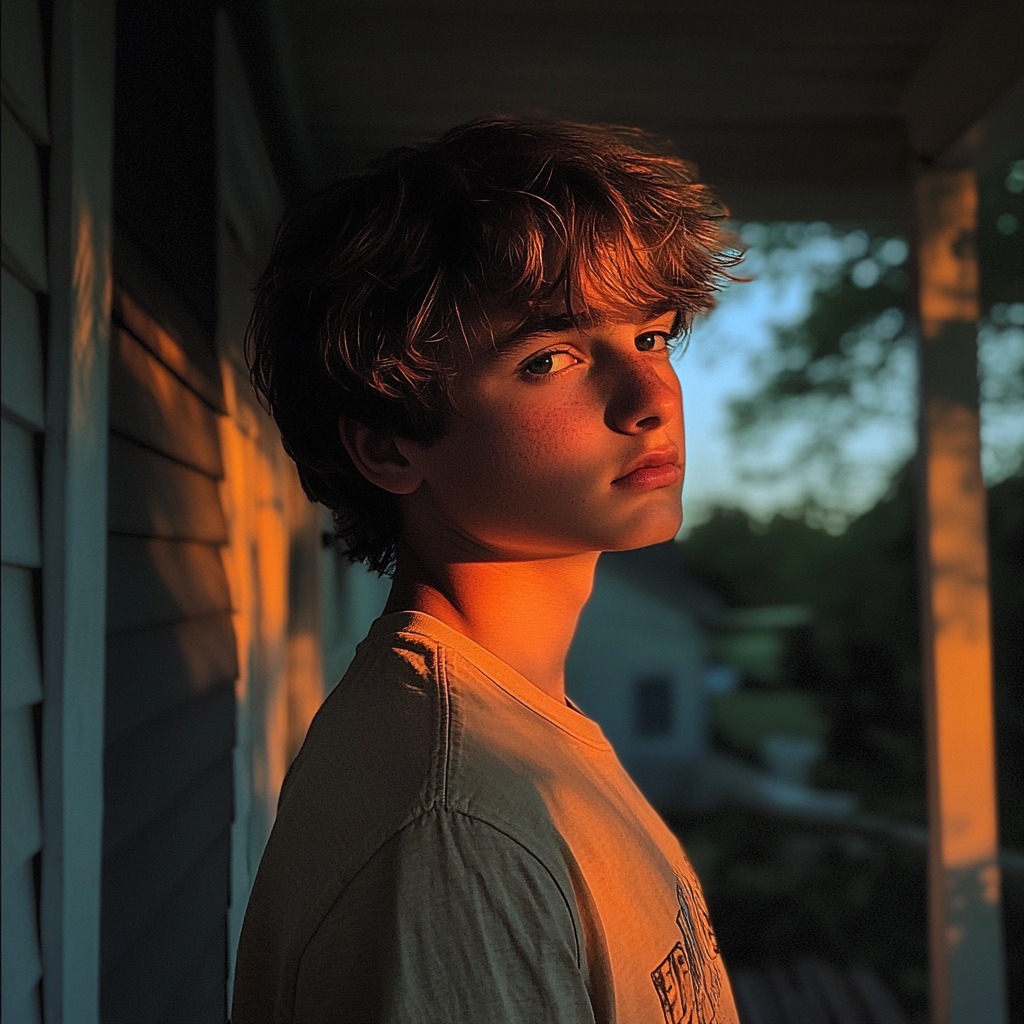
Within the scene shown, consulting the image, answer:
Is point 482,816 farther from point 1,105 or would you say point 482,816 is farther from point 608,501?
point 1,105

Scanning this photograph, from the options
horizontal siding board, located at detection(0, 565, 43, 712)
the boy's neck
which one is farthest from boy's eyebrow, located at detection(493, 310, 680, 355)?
horizontal siding board, located at detection(0, 565, 43, 712)

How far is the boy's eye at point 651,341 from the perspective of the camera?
1.06m

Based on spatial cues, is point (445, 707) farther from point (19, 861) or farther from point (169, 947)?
point (169, 947)

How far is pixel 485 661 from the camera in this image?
938mm

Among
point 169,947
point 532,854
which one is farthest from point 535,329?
point 169,947

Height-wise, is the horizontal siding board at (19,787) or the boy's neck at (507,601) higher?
the boy's neck at (507,601)

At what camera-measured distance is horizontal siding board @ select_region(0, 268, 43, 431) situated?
1.01 m

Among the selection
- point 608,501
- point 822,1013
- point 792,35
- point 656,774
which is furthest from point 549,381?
point 656,774

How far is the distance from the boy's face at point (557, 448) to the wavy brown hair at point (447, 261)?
0.03 metres

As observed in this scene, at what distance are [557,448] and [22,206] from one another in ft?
2.00

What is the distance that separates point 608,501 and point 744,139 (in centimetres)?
265

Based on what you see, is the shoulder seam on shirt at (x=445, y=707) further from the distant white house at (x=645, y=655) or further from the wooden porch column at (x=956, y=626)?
the distant white house at (x=645, y=655)

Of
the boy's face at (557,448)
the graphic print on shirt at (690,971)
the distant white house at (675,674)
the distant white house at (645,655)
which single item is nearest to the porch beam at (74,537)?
the boy's face at (557,448)

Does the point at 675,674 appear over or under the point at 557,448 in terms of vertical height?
under
